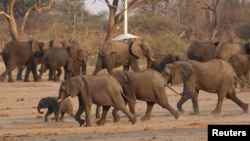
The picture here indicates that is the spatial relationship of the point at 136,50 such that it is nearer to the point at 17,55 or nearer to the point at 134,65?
the point at 134,65

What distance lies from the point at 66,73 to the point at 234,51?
5.70 metres

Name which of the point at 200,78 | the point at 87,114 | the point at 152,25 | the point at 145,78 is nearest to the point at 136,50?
the point at 200,78

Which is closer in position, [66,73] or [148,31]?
[66,73]

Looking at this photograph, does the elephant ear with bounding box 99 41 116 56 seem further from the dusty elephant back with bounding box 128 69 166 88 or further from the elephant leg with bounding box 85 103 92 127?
the elephant leg with bounding box 85 103 92 127

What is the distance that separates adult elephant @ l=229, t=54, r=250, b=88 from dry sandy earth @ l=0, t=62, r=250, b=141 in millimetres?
589

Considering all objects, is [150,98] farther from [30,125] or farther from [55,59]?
[55,59]

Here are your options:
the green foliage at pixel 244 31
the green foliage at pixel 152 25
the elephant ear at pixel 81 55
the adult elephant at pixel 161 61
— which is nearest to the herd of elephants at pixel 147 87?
the adult elephant at pixel 161 61

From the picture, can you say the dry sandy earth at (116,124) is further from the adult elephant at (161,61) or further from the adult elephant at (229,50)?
the adult elephant at (161,61)

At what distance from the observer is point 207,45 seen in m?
29.2

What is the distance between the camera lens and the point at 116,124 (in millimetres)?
16750

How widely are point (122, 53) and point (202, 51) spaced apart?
2.67 metres

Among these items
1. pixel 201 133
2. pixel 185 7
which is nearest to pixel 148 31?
pixel 185 7

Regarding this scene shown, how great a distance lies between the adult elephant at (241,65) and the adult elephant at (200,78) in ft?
16.3

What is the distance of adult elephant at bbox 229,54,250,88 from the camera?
24.4 meters
